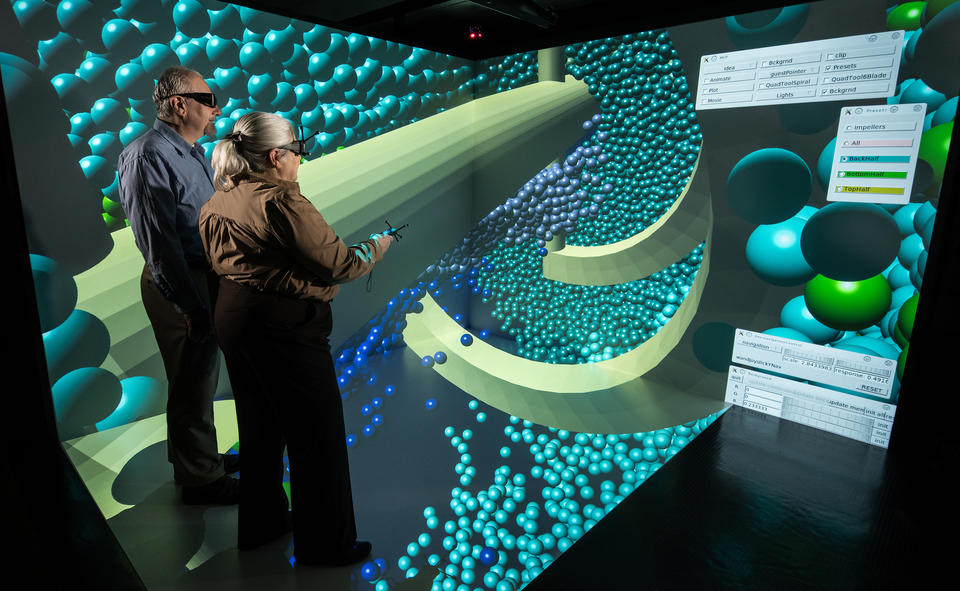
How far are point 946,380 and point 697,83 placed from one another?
1.23m

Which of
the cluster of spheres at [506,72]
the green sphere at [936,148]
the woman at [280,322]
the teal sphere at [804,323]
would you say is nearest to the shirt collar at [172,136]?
the woman at [280,322]

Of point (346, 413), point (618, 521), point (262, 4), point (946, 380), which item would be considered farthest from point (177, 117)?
point (946, 380)

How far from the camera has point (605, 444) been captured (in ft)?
7.10

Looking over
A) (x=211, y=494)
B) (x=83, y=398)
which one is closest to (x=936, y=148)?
(x=211, y=494)

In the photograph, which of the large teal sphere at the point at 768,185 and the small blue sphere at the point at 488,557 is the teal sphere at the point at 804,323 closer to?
the large teal sphere at the point at 768,185

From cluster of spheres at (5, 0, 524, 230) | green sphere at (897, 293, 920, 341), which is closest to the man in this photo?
cluster of spheres at (5, 0, 524, 230)

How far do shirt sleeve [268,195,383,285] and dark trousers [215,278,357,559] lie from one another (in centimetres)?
12

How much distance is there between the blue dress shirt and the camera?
146 centimetres

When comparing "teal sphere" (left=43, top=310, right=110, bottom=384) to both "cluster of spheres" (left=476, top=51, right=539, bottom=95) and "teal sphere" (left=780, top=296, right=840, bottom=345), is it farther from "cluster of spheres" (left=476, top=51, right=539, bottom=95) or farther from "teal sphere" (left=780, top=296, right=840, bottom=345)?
"teal sphere" (left=780, top=296, right=840, bottom=345)

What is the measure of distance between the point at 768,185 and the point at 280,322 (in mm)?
1667

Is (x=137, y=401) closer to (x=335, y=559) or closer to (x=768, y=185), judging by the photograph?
(x=335, y=559)

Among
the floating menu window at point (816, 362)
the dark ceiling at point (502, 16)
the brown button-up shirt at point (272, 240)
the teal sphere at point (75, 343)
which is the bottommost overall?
the floating menu window at point (816, 362)

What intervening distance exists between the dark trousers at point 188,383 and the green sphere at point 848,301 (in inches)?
76.9

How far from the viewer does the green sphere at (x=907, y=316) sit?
1.45 meters
